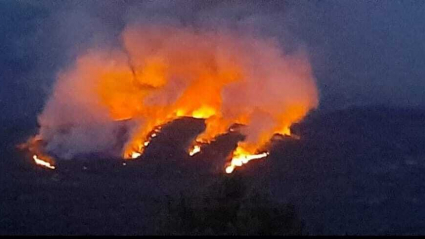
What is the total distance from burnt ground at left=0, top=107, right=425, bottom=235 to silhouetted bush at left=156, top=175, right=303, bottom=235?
3.48 meters

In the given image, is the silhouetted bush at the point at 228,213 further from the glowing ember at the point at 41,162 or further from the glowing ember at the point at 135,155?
the glowing ember at the point at 135,155

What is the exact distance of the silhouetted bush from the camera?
90.5ft

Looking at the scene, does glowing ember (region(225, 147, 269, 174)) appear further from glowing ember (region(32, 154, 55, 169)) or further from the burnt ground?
glowing ember (region(32, 154, 55, 169))

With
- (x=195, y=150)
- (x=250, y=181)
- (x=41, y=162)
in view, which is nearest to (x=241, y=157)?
(x=195, y=150)

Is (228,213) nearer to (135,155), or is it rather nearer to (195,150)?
(195,150)

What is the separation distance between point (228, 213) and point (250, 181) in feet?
12.9

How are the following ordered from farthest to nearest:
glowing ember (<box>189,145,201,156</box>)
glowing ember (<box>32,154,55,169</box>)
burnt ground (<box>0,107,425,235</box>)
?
glowing ember (<box>189,145,201,156</box>), glowing ember (<box>32,154,55,169</box>), burnt ground (<box>0,107,425,235</box>)

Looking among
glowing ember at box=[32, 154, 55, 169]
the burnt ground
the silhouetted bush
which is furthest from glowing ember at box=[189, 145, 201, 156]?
the silhouetted bush

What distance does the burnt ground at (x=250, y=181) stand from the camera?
36.6 metres

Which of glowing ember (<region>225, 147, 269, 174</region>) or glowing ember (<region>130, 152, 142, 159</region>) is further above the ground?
glowing ember (<region>130, 152, 142, 159</region>)

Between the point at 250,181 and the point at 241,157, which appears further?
the point at 241,157

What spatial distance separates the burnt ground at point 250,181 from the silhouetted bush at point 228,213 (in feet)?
11.4

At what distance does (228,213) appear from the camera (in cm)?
2811

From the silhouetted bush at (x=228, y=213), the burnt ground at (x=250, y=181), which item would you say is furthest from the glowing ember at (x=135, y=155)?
the silhouetted bush at (x=228, y=213)
